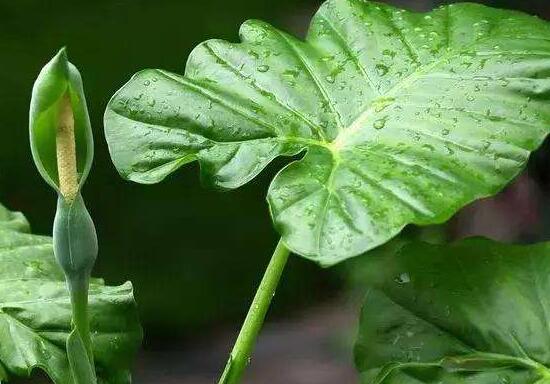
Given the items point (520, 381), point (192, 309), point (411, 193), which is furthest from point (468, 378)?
point (192, 309)

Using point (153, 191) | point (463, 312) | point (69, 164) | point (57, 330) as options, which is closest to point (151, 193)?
point (153, 191)

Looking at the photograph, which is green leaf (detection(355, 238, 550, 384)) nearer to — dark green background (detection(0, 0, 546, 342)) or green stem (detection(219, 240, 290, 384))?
green stem (detection(219, 240, 290, 384))

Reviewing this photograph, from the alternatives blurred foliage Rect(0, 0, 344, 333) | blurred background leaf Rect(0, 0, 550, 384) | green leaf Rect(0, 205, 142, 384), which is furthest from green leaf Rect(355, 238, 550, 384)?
blurred foliage Rect(0, 0, 344, 333)

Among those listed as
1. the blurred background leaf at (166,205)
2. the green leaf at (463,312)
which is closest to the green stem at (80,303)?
the green leaf at (463,312)

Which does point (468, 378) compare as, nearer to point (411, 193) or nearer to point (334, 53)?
point (411, 193)

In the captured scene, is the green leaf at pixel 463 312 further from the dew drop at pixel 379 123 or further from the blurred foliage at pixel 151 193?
the blurred foliage at pixel 151 193
